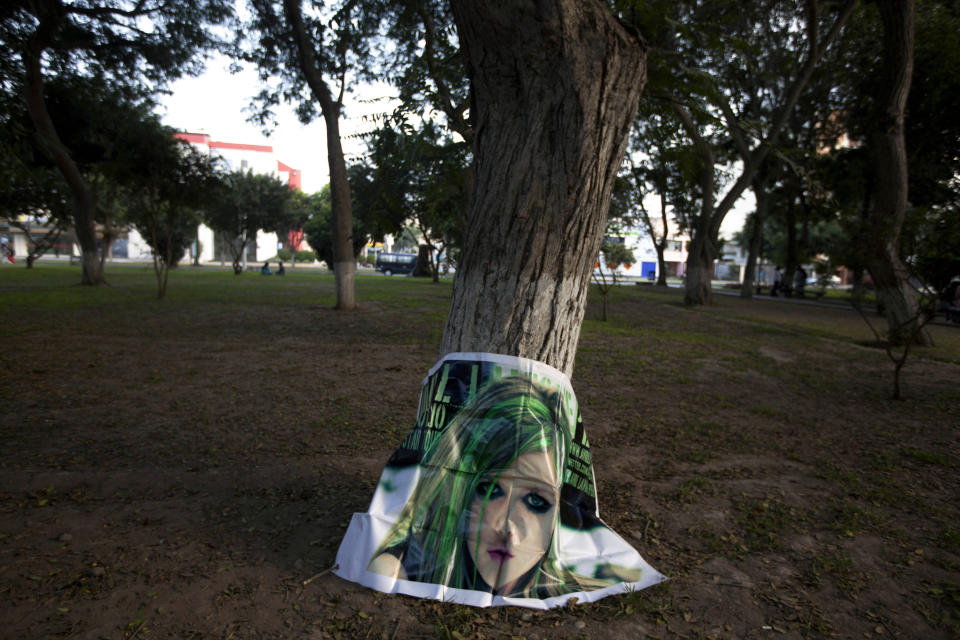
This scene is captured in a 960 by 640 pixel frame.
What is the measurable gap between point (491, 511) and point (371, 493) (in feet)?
4.04

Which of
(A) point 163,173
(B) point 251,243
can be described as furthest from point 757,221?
(B) point 251,243

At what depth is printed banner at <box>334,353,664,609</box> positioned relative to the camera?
2.30m

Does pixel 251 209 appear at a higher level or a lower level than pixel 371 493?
higher

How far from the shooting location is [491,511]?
2.32 m

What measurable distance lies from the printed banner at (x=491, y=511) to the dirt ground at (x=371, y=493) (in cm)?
10

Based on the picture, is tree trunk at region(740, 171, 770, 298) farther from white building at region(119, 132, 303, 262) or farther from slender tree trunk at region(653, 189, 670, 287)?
white building at region(119, 132, 303, 262)

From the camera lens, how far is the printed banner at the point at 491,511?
230 centimetres

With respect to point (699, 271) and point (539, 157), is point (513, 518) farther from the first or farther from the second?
point (699, 271)

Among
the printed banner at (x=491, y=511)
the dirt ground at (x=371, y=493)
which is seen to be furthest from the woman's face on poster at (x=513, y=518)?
the dirt ground at (x=371, y=493)

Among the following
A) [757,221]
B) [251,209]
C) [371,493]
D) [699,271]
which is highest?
[251,209]

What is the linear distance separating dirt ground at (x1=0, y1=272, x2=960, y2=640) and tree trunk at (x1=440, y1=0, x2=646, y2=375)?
119cm

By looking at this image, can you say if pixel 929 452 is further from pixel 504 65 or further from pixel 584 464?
pixel 504 65

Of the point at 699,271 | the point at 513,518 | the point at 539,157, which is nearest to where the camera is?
the point at 513,518

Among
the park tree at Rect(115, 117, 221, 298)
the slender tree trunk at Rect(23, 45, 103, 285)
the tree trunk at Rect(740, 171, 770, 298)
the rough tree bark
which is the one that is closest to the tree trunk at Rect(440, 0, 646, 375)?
the rough tree bark
